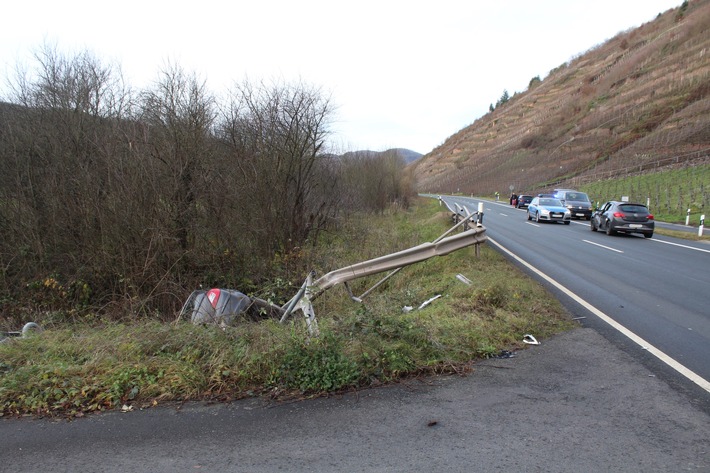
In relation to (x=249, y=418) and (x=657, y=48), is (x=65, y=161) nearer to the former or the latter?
(x=249, y=418)

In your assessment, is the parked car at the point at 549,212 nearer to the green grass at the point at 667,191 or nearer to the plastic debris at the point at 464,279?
the green grass at the point at 667,191

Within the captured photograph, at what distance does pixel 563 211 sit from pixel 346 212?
12.7 meters

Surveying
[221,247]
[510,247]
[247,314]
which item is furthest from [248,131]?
[510,247]

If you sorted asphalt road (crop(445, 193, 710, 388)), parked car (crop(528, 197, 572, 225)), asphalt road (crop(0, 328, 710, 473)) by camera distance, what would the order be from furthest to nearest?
parked car (crop(528, 197, 572, 225)), asphalt road (crop(445, 193, 710, 388)), asphalt road (crop(0, 328, 710, 473))

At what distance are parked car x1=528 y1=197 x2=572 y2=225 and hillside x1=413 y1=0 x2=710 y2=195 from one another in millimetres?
23599

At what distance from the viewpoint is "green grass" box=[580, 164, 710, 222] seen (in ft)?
89.8

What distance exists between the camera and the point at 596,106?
79.9 m

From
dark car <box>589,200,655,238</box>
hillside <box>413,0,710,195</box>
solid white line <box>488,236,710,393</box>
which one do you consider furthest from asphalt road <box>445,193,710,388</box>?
hillside <box>413,0,710,195</box>

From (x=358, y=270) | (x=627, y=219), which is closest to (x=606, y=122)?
(x=627, y=219)

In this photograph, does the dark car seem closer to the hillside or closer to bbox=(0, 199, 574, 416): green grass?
bbox=(0, 199, 574, 416): green grass

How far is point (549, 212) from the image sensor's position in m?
25.5

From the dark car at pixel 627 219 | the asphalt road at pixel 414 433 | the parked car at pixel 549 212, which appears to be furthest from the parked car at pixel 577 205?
the asphalt road at pixel 414 433

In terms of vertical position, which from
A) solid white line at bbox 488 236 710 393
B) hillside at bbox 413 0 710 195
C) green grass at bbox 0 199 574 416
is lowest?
solid white line at bbox 488 236 710 393

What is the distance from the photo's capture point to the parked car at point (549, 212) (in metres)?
25.2
